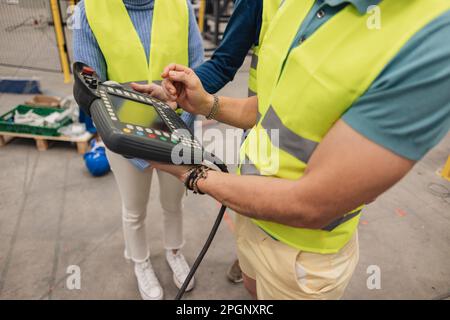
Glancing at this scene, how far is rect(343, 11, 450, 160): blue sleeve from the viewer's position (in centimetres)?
45

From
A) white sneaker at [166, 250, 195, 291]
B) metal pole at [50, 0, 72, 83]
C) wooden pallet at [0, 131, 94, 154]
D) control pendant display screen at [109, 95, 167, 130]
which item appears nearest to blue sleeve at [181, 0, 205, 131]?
control pendant display screen at [109, 95, 167, 130]

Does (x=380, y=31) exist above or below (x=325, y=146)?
above

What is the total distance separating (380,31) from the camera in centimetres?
50

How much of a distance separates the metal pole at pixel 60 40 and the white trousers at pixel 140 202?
2921mm

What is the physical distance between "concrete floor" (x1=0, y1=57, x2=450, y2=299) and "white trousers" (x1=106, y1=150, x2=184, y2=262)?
0.77ft

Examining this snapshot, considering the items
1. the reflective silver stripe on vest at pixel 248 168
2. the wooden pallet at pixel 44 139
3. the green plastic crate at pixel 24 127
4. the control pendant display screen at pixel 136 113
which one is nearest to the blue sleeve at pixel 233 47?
the control pendant display screen at pixel 136 113

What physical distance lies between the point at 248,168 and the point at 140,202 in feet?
2.46

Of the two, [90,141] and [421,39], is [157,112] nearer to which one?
[421,39]

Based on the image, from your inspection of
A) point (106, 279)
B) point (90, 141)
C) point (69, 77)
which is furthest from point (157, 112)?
point (69, 77)

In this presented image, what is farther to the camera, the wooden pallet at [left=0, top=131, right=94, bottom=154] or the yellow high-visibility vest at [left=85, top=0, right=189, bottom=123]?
the wooden pallet at [left=0, top=131, right=94, bottom=154]

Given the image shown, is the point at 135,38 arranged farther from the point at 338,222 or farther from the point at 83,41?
the point at 338,222

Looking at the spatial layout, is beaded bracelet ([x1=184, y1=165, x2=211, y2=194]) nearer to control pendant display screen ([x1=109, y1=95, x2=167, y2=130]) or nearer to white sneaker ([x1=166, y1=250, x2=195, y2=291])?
control pendant display screen ([x1=109, y1=95, x2=167, y2=130])
